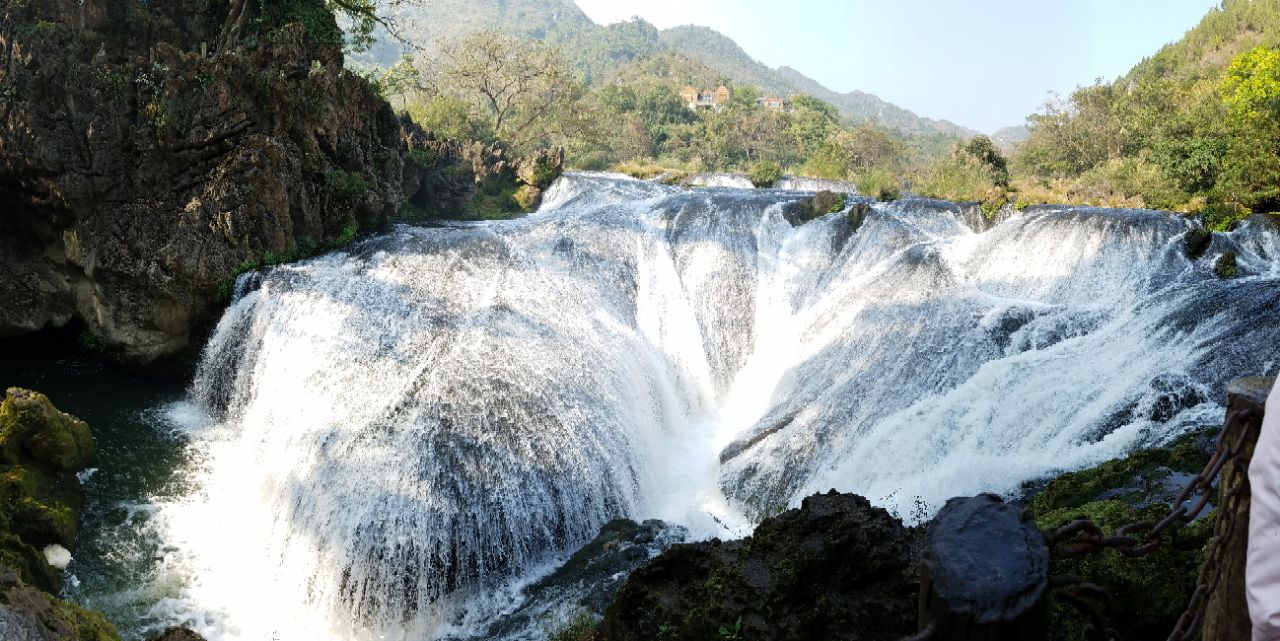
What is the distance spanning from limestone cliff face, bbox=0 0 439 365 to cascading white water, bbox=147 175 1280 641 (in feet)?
3.99

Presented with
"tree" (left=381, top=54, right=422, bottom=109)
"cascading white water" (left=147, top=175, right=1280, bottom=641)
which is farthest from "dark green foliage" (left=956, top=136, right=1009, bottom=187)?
"tree" (left=381, top=54, right=422, bottom=109)

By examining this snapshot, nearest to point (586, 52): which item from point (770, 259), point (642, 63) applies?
point (642, 63)

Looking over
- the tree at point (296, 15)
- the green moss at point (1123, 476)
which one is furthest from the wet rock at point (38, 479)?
the green moss at point (1123, 476)

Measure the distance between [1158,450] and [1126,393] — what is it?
1539mm

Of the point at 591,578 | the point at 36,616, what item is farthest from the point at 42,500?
the point at 591,578

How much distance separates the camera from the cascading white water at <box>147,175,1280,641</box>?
721 centimetres

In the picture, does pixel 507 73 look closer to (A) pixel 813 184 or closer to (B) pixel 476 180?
(B) pixel 476 180

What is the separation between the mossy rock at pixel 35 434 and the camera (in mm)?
8344

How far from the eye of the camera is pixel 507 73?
31.3 m

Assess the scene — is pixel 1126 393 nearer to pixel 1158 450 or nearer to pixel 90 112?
pixel 1158 450

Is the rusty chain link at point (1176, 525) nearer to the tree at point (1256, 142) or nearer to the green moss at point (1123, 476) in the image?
the green moss at point (1123, 476)

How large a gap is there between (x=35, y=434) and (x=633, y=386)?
746cm

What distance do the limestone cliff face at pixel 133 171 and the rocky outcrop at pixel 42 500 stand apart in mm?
2881

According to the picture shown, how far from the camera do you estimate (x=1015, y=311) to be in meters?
10.1
